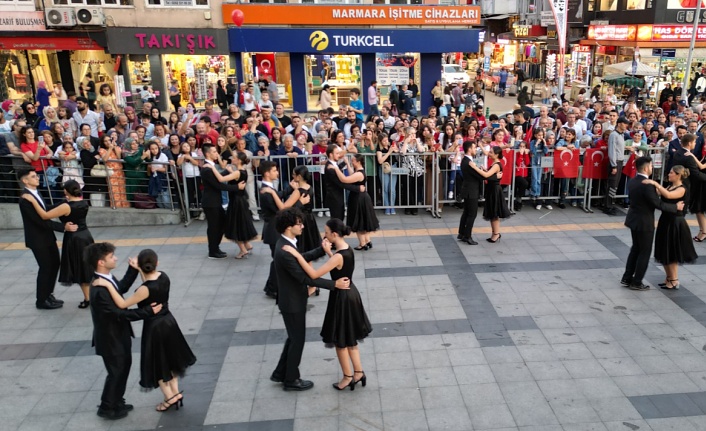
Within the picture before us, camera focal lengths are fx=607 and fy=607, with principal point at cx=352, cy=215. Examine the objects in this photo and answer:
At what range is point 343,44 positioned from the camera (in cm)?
2195

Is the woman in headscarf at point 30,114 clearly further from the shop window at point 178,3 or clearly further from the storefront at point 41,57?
the shop window at point 178,3

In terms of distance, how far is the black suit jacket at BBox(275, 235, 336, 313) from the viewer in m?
5.43

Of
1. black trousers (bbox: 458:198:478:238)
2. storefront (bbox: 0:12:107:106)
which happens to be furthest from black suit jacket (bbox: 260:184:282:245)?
storefront (bbox: 0:12:107:106)

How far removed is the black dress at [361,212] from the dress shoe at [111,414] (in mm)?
4615

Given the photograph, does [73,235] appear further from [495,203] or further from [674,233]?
[674,233]

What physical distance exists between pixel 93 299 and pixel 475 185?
6250 millimetres

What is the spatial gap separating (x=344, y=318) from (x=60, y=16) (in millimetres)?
19239

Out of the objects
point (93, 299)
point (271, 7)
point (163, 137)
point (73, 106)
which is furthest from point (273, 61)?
point (93, 299)

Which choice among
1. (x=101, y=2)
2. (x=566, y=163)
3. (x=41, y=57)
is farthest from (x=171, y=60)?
(x=566, y=163)

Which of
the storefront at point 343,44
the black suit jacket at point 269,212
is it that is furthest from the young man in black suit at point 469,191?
the storefront at point 343,44

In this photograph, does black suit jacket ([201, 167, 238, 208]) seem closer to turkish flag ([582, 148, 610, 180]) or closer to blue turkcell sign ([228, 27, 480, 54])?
turkish flag ([582, 148, 610, 180])

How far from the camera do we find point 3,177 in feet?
37.5

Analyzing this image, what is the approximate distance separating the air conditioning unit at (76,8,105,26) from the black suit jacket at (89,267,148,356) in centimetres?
1780

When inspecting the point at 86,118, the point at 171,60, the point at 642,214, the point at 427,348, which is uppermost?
the point at 171,60
